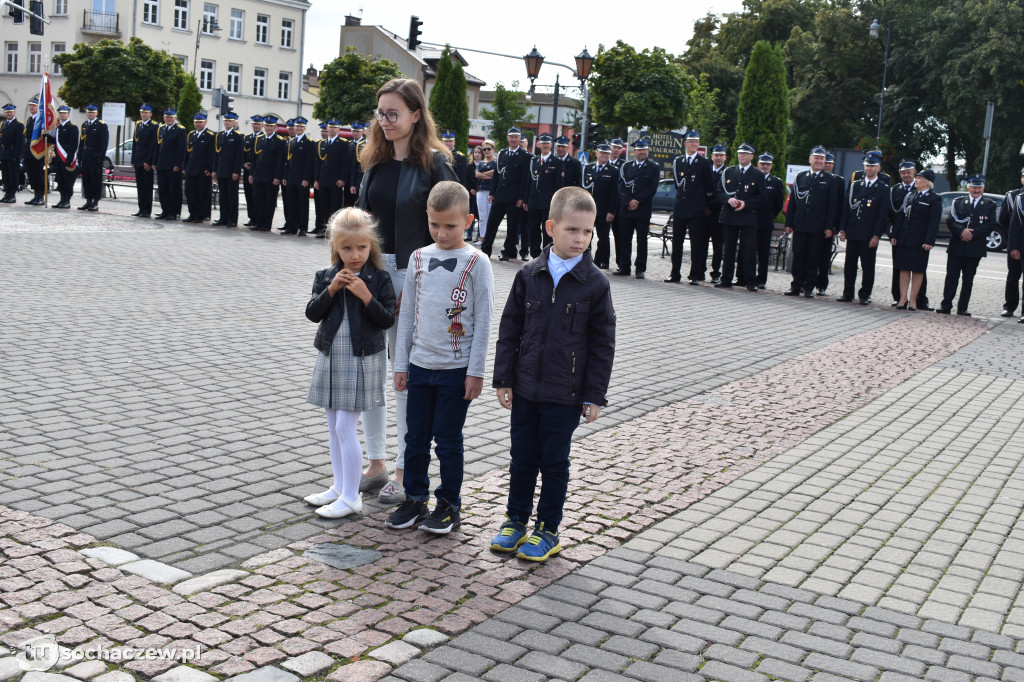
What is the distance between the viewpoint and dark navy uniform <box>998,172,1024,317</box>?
50.9 feet

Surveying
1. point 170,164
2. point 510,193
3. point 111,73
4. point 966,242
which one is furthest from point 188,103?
point 966,242

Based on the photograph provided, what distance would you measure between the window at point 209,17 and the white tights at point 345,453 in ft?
223

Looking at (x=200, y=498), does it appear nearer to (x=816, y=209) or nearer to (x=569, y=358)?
(x=569, y=358)

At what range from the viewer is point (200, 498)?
16.9 feet

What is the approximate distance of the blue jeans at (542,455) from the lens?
15.5 feet

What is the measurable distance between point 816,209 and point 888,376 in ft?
23.4

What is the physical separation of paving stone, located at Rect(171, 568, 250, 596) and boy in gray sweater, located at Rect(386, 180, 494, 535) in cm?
92

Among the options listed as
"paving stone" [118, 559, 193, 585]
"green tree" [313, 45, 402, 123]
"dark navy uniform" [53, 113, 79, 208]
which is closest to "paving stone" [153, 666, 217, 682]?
"paving stone" [118, 559, 193, 585]

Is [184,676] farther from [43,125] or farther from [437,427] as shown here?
[43,125]

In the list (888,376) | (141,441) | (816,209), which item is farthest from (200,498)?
(816,209)

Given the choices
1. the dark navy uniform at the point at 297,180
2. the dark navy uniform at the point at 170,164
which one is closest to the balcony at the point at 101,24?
the dark navy uniform at the point at 170,164

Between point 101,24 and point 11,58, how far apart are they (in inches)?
297

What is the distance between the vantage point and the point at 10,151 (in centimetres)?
2505

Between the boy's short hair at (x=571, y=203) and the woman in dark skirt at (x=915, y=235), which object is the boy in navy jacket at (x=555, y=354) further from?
the woman in dark skirt at (x=915, y=235)
